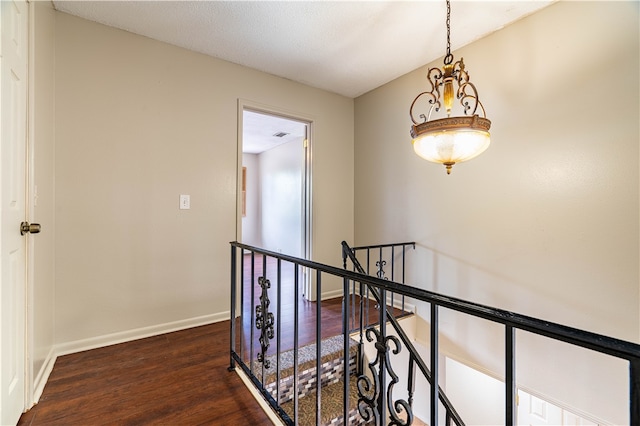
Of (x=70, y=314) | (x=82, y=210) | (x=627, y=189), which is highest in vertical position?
(x=627, y=189)

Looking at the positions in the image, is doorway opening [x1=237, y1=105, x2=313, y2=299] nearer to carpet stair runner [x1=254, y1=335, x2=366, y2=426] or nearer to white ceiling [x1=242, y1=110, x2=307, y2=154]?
white ceiling [x1=242, y1=110, x2=307, y2=154]

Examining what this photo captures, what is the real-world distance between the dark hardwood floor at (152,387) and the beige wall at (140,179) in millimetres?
287

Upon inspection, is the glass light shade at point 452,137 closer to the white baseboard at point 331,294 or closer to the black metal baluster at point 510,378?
the black metal baluster at point 510,378

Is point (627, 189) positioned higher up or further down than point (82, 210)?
higher up

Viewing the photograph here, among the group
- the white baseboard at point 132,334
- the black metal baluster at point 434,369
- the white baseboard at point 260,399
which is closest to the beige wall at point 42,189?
the white baseboard at point 132,334

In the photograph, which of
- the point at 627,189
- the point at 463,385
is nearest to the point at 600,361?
the point at 627,189

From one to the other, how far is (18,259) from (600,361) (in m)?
3.29

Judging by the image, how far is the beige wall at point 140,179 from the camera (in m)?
2.14

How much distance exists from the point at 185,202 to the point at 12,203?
1289 millimetres

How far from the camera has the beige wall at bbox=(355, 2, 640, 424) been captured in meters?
1.82

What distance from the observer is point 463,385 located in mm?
3379

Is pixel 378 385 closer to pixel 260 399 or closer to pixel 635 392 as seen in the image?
pixel 635 392

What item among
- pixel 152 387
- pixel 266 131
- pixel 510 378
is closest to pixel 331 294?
pixel 152 387

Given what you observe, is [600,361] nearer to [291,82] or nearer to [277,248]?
[291,82]
